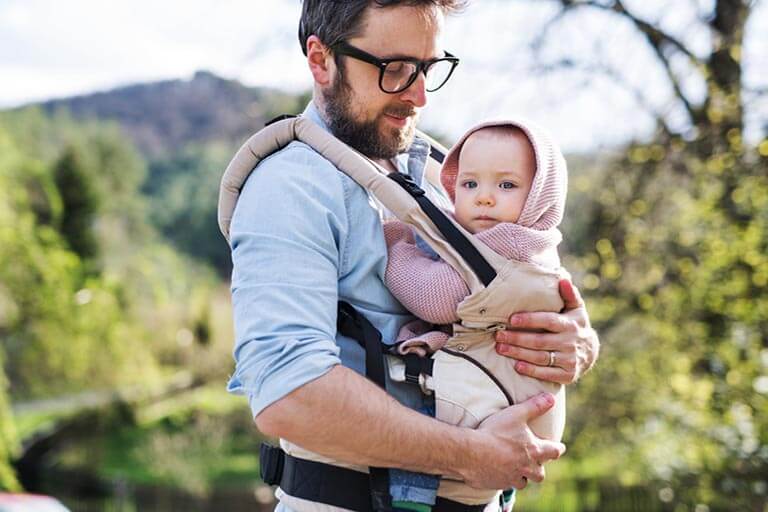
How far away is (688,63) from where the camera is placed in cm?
792

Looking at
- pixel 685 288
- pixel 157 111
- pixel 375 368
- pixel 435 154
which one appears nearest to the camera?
pixel 375 368

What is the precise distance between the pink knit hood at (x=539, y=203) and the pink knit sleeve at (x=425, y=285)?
0.41ft

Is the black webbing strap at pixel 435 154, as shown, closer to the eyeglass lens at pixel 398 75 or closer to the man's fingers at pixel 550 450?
the eyeglass lens at pixel 398 75

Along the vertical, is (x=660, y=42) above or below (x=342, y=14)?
below

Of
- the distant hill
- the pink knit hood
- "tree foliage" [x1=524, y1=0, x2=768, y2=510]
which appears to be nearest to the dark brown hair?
the pink knit hood

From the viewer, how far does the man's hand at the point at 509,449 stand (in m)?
1.68

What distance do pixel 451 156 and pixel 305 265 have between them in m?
0.52

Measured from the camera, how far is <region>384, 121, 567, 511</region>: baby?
1.73m

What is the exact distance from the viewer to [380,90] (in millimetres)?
1924

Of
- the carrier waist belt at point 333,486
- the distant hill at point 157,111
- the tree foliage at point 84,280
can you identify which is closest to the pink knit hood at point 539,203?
the carrier waist belt at point 333,486

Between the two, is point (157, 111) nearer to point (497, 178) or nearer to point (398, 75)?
point (398, 75)

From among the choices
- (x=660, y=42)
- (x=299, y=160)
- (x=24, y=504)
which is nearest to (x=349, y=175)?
(x=299, y=160)

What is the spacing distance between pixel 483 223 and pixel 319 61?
48 centimetres

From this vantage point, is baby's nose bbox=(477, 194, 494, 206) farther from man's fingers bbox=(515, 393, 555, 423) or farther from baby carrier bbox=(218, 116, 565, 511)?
man's fingers bbox=(515, 393, 555, 423)
